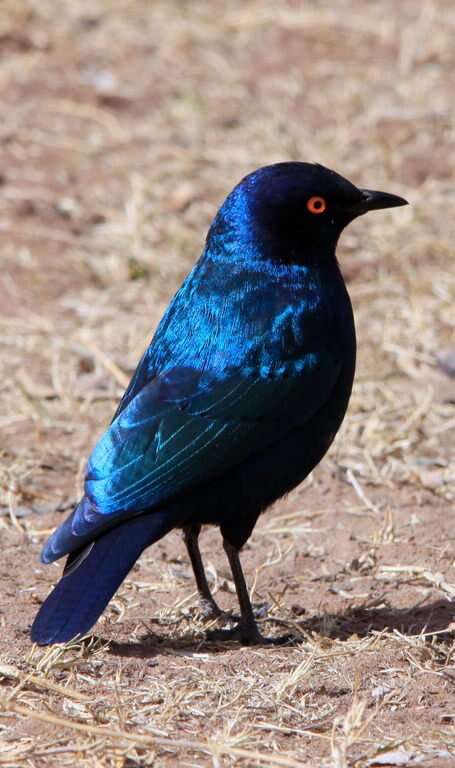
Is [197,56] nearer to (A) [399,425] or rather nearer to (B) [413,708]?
(A) [399,425]

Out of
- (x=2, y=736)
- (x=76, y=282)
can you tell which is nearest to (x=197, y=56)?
(x=76, y=282)

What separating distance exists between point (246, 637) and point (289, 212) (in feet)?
4.64

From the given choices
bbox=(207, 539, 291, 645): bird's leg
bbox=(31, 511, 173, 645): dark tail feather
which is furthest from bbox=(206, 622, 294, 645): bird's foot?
bbox=(31, 511, 173, 645): dark tail feather

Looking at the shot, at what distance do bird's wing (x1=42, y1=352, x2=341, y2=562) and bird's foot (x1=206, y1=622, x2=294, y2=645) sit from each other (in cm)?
56

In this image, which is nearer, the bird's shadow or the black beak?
the bird's shadow

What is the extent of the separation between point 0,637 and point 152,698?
66 centimetres

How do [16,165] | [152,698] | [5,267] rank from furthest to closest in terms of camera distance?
1. [16,165]
2. [5,267]
3. [152,698]

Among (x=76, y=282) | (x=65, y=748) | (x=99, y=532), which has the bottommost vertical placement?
(x=65, y=748)

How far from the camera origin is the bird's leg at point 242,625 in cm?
458

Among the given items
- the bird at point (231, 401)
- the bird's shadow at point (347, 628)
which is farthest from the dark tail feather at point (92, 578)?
the bird's shadow at point (347, 628)

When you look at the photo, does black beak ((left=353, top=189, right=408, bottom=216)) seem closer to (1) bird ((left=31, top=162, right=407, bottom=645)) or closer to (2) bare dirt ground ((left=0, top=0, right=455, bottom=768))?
(1) bird ((left=31, top=162, right=407, bottom=645))

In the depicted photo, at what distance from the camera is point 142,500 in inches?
167

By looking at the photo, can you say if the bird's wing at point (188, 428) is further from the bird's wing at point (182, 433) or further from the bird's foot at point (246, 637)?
the bird's foot at point (246, 637)

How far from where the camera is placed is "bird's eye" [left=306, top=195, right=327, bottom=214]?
4770mm
